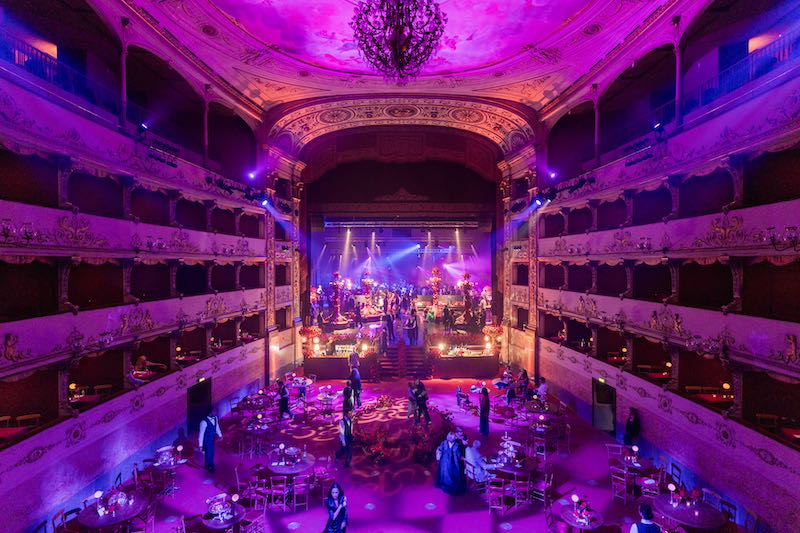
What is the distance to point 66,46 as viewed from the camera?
1235cm

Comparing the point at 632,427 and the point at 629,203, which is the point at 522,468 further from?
the point at 629,203

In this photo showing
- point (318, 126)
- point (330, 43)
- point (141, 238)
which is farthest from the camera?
point (318, 126)

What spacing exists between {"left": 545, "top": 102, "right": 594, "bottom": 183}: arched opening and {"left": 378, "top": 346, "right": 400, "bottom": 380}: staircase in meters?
10.6

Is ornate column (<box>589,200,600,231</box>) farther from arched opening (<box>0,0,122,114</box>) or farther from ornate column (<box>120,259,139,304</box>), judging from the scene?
arched opening (<box>0,0,122,114</box>)

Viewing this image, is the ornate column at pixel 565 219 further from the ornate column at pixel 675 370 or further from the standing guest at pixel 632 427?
the standing guest at pixel 632 427

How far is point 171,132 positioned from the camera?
16.1m

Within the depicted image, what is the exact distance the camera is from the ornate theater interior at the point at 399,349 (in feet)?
27.3

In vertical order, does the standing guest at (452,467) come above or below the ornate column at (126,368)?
below

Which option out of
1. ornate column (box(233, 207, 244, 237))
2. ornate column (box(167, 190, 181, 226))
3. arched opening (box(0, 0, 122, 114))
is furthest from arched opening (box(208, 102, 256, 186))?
ornate column (box(167, 190, 181, 226))

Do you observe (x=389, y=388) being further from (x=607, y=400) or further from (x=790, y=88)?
(x=790, y=88)

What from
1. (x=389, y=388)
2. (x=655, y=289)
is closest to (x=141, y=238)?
(x=389, y=388)

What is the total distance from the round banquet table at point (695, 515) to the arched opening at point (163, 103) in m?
14.8

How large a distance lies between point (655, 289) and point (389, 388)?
431 inches

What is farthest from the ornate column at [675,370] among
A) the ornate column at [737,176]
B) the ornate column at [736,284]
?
the ornate column at [737,176]
